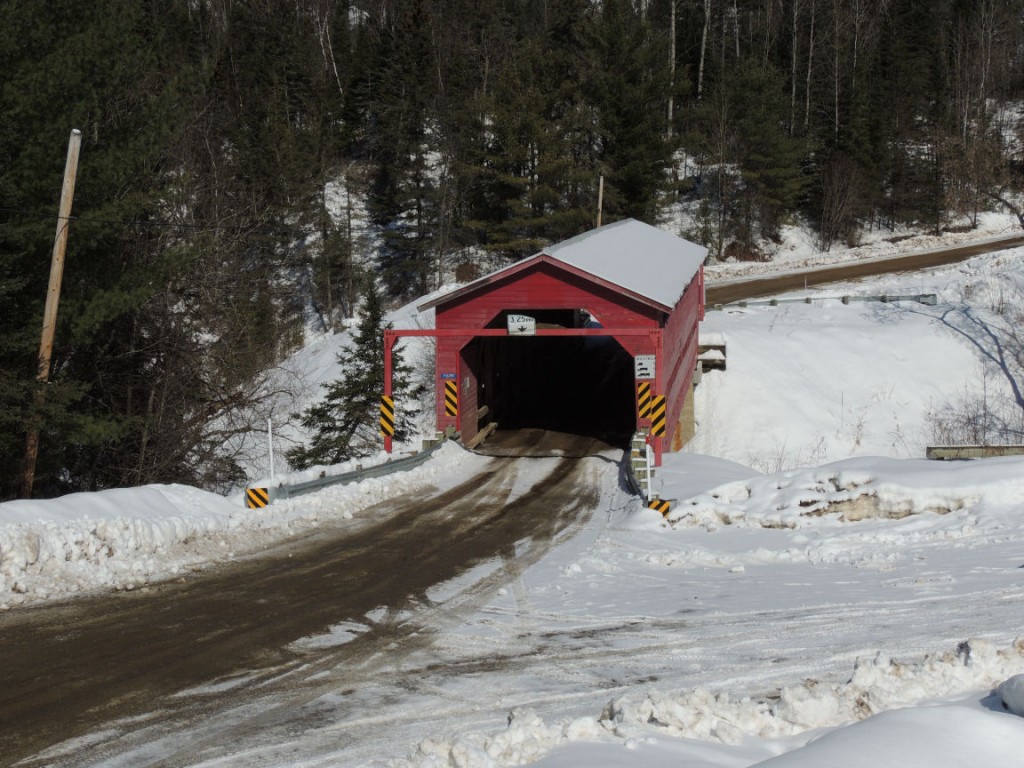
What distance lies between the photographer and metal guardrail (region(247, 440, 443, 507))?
1461cm

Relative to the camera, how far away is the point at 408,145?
5616cm

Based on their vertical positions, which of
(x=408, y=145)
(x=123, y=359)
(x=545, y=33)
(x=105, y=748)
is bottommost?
(x=105, y=748)

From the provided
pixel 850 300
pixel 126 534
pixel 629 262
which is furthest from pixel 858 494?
pixel 850 300

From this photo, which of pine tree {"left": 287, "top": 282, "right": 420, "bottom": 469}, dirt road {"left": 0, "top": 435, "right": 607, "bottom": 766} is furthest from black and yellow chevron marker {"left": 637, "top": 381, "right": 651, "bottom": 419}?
pine tree {"left": 287, "top": 282, "right": 420, "bottom": 469}

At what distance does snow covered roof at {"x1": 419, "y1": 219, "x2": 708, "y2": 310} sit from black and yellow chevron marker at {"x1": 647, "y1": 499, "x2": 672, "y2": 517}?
6.69 metres

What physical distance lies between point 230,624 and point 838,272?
40.1 m

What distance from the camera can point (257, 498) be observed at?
14273 mm

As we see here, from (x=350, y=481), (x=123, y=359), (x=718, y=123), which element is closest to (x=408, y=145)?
Result: (x=718, y=123)

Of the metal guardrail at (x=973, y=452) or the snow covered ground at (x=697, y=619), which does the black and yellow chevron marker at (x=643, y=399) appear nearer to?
the snow covered ground at (x=697, y=619)

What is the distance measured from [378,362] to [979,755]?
83.1 ft

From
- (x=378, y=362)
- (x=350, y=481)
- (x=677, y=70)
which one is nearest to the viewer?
(x=350, y=481)

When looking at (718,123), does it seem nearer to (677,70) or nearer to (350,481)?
(677,70)


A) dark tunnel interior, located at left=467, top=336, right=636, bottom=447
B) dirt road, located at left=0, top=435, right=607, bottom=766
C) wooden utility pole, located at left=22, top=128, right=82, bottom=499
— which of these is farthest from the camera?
dark tunnel interior, located at left=467, top=336, right=636, bottom=447

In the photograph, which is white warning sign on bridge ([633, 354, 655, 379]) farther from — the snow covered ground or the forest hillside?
the forest hillside
